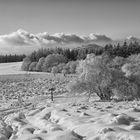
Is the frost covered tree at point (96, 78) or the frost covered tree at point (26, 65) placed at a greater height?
the frost covered tree at point (96, 78)

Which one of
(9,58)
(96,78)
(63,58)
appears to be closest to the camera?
(96,78)

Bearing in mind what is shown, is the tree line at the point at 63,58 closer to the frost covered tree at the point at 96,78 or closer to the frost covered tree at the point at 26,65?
the frost covered tree at the point at 26,65

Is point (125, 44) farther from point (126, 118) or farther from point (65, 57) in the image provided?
point (126, 118)

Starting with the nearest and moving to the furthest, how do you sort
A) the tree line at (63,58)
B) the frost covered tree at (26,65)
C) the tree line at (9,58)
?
the tree line at (63,58), the frost covered tree at (26,65), the tree line at (9,58)

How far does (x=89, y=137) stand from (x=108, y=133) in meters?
0.66

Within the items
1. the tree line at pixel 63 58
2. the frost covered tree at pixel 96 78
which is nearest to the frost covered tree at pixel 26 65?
the tree line at pixel 63 58

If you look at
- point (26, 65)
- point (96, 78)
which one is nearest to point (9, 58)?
point (26, 65)

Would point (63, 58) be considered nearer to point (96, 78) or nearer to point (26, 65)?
point (26, 65)

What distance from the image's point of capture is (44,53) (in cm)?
12225

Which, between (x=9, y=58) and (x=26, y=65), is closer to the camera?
(x=26, y=65)

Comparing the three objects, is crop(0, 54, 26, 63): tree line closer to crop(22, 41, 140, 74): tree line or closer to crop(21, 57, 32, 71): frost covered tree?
crop(22, 41, 140, 74): tree line

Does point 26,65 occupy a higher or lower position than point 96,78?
lower

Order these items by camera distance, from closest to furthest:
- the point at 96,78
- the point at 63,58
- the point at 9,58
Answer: the point at 96,78
the point at 63,58
the point at 9,58

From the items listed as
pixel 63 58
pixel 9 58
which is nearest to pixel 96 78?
pixel 63 58
